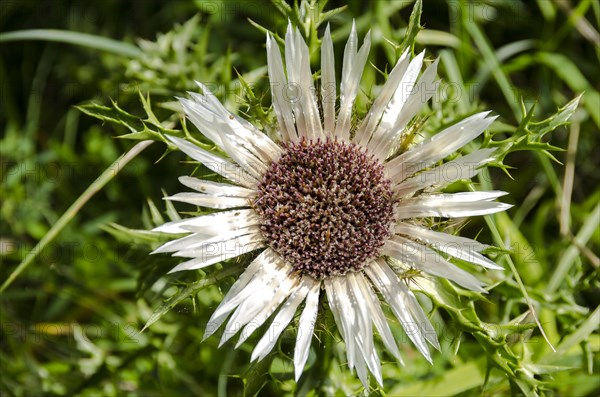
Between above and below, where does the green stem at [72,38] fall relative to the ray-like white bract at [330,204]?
above

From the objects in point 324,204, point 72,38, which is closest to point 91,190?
point 72,38

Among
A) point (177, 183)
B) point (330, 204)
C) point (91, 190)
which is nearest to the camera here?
point (330, 204)

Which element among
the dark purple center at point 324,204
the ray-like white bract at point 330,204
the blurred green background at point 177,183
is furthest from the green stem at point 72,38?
the dark purple center at point 324,204

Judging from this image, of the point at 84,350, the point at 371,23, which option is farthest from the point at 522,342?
the point at 84,350

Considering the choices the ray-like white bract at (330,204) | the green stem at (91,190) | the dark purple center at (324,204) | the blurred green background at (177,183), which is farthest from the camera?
the blurred green background at (177,183)

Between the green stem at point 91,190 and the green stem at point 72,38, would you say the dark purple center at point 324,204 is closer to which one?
the green stem at point 91,190

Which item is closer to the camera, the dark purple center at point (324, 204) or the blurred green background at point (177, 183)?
the dark purple center at point (324, 204)

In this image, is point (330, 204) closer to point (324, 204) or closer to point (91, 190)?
point (324, 204)
